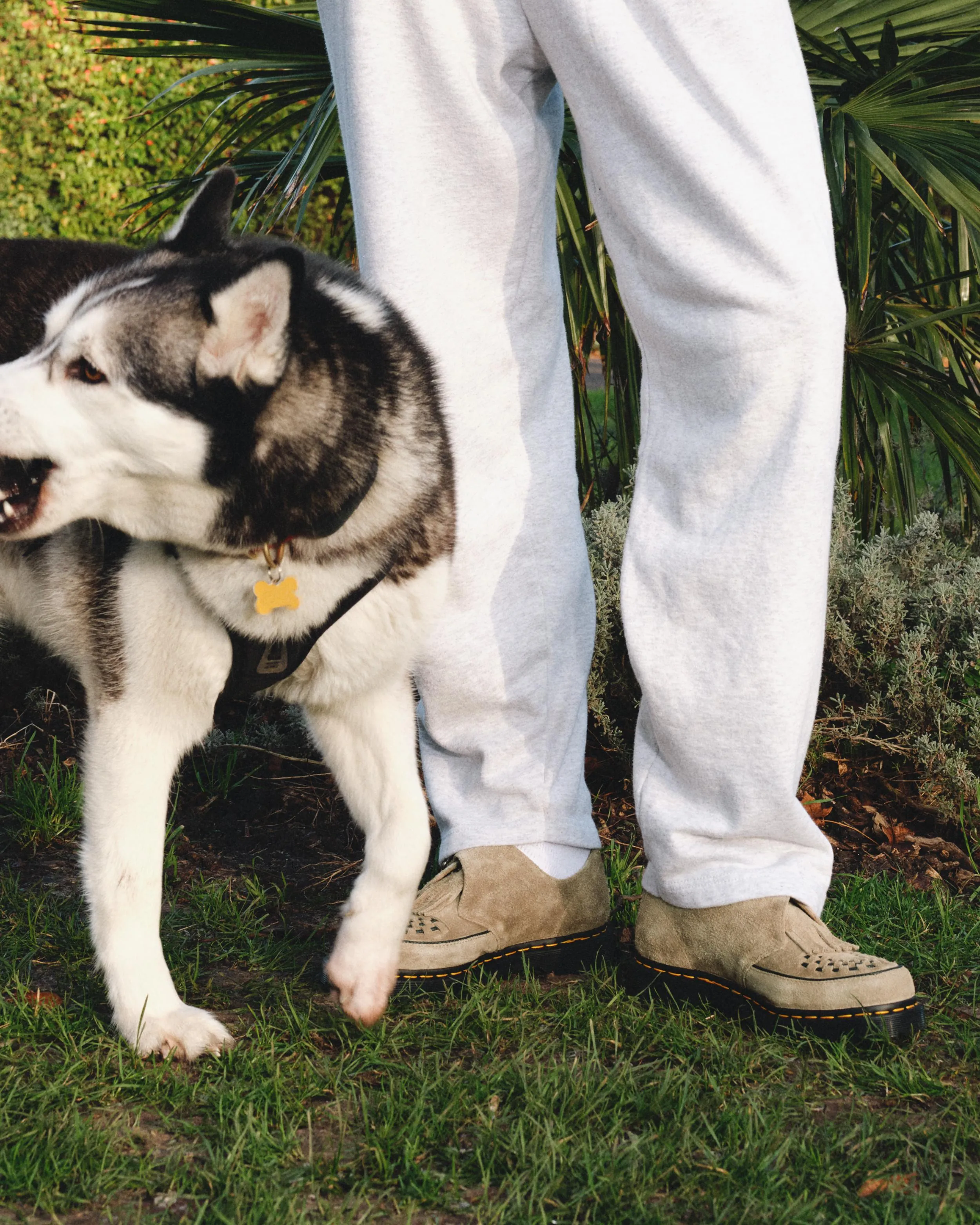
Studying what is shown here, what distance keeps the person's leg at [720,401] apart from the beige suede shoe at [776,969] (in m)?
0.05

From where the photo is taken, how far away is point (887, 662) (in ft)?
11.7

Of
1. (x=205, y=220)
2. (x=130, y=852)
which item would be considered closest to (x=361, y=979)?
(x=130, y=852)

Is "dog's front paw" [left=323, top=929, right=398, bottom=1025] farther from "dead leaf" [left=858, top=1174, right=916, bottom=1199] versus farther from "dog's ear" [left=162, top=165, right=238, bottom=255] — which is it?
"dog's ear" [left=162, top=165, right=238, bottom=255]

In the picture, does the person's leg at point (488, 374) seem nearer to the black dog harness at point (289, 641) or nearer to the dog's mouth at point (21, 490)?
the black dog harness at point (289, 641)

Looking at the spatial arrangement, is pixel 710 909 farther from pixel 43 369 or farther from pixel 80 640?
pixel 43 369

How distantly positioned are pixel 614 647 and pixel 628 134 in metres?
1.66

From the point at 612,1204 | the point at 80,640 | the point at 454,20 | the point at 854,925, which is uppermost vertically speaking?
the point at 454,20

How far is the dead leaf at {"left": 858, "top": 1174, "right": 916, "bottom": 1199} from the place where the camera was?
1.80m

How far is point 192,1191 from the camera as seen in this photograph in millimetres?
1798

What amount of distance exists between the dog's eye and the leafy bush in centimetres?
172

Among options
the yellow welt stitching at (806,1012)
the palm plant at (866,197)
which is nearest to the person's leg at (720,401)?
the yellow welt stitching at (806,1012)

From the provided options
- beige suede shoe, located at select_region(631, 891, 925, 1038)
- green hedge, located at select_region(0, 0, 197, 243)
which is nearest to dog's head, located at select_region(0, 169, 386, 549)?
beige suede shoe, located at select_region(631, 891, 925, 1038)

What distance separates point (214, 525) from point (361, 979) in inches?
33.7

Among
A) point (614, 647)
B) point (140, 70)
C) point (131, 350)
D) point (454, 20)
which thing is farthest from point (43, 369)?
point (140, 70)
